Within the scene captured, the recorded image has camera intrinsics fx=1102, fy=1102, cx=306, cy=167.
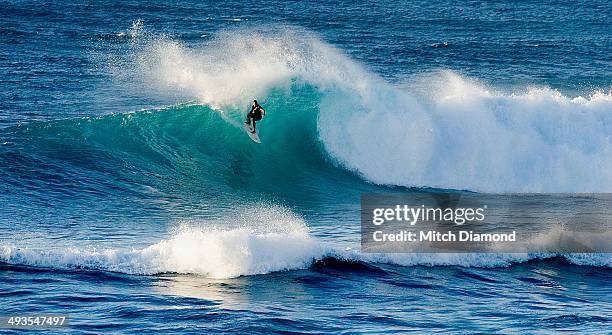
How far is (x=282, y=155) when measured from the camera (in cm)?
2794

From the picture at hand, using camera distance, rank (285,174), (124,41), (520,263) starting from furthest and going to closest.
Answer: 1. (124,41)
2. (285,174)
3. (520,263)

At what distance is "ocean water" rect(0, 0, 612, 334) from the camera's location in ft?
56.7

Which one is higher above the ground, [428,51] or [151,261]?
[428,51]

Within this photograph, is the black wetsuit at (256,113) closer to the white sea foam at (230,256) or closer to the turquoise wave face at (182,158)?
the turquoise wave face at (182,158)

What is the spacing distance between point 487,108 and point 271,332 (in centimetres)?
1524

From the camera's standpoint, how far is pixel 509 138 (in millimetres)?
28734

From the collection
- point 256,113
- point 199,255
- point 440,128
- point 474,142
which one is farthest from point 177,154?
point 199,255

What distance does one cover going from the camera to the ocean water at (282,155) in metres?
17.3

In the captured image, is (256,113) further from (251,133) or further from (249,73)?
(249,73)

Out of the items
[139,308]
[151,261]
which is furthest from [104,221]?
[139,308]

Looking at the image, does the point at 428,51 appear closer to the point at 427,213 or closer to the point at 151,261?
the point at 427,213

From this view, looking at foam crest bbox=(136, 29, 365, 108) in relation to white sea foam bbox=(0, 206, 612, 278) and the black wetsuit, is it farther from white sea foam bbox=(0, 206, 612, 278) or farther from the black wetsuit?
white sea foam bbox=(0, 206, 612, 278)

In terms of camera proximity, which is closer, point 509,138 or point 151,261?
point 151,261

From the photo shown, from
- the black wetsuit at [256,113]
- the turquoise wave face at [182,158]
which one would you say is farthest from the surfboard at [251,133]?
the black wetsuit at [256,113]
